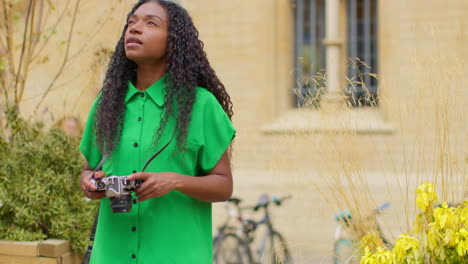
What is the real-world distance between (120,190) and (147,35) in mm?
464

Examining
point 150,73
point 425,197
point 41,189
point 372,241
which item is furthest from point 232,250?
point 150,73

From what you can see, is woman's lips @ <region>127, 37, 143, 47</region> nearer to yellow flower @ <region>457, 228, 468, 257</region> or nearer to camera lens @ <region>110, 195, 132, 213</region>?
camera lens @ <region>110, 195, 132, 213</region>

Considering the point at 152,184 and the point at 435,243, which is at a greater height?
the point at 152,184

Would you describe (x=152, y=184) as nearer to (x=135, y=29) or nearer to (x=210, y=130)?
(x=210, y=130)

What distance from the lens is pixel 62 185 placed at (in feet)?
11.6

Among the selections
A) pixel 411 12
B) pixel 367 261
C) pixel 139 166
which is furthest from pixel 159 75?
pixel 411 12

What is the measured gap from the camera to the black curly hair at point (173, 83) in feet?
6.23

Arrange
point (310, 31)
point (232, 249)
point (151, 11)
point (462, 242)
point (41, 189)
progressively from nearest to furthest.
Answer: point (151, 11) < point (462, 242) < point (41, 189) < point (232, 249) < point (310, 31)

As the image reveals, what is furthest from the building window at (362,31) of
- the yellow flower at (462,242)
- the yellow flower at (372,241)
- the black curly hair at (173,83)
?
the black curly hair at (173,83)

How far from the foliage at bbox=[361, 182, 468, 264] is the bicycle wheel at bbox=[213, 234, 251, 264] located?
3.87 meters

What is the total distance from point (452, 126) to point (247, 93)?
23.5 ft

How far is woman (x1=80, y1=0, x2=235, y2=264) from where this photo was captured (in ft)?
6.10

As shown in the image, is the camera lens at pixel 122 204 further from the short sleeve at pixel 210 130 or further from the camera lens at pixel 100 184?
the short sleeve at pixel 210 130

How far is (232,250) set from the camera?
20.5ft
